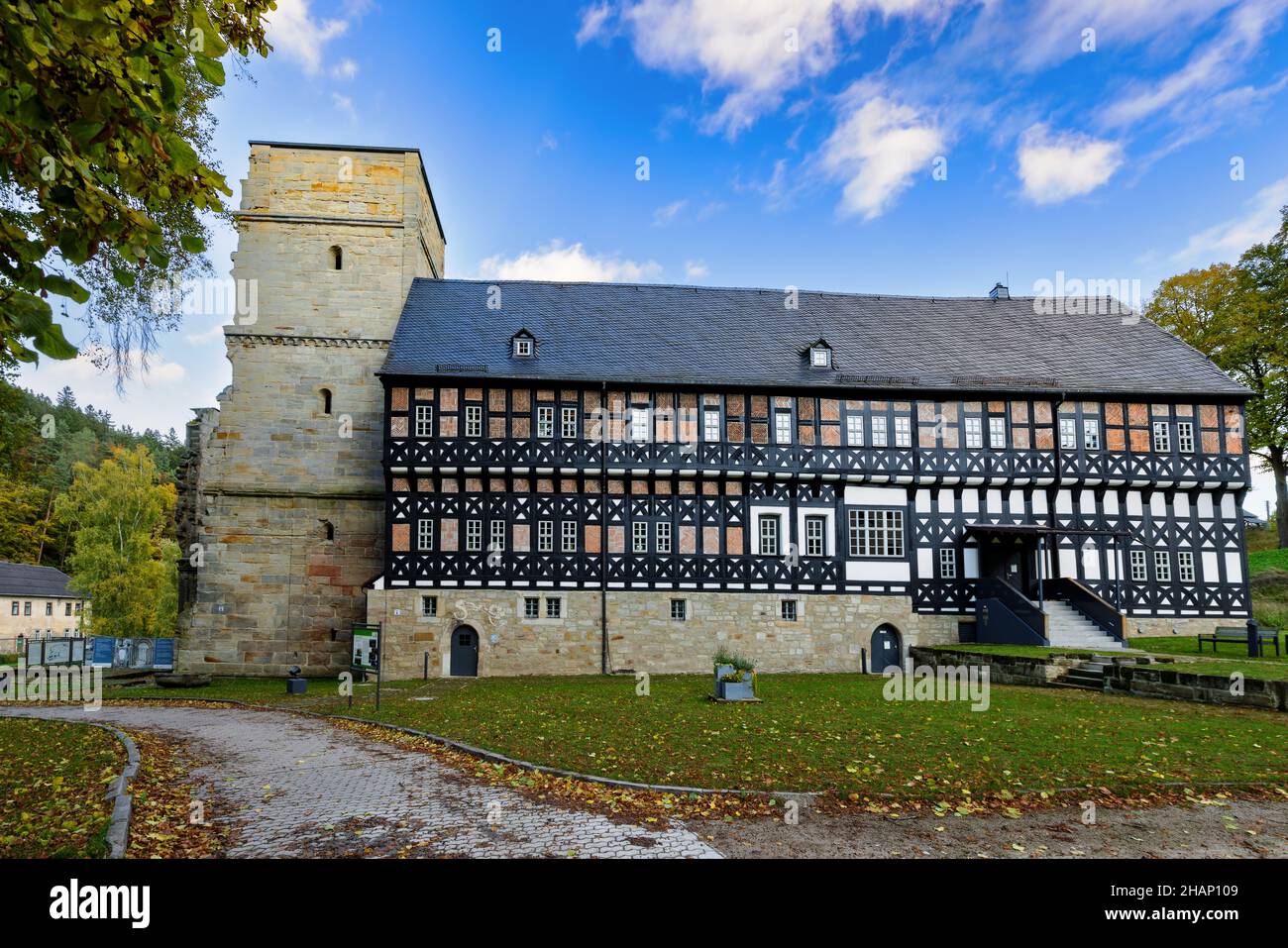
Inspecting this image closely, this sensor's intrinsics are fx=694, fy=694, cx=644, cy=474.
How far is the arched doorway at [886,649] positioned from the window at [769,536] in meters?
4.24

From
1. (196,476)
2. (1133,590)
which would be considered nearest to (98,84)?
(196,476)

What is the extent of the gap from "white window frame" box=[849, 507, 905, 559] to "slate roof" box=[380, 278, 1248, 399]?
13.9 feet

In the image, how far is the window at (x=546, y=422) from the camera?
73.7ft

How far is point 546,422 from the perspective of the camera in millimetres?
22500

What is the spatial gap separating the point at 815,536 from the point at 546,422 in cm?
959

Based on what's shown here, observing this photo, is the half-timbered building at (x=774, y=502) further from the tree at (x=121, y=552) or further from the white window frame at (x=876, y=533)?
the tree at (x=121, y=552)

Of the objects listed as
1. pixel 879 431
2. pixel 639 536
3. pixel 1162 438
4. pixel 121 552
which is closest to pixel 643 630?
pixel 639 536

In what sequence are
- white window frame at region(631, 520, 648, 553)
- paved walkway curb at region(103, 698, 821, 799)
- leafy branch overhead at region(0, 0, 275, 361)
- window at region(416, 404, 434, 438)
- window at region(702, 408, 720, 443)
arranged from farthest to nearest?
window at region(702, 408, 720, 443), white window frame at region(631, 520, 648, 553), window at region(416, 404, 434, 438), paved walkway curb at region(103, 698, 821, 799), leafy branch overhead at region(0, 0, 275, 361)

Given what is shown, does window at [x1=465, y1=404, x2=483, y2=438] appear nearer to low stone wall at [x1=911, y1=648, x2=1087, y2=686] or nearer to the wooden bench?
low stone wall at [x1=911, y1=648, x2=1087, y2=686]

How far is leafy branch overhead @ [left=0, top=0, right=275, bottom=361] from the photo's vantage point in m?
4.16

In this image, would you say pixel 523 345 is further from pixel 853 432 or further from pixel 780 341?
pixel 853 432

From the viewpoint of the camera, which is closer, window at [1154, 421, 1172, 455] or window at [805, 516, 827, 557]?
window at [805, 516, 827, 557]

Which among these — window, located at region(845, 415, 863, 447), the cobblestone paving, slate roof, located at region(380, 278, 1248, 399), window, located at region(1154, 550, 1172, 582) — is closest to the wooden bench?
window, located at region(1154, 550, 1172, 582)

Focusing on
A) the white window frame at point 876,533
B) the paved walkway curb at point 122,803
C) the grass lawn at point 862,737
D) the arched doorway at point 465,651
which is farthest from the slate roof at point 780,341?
the paved walkway curb at point 122,803
